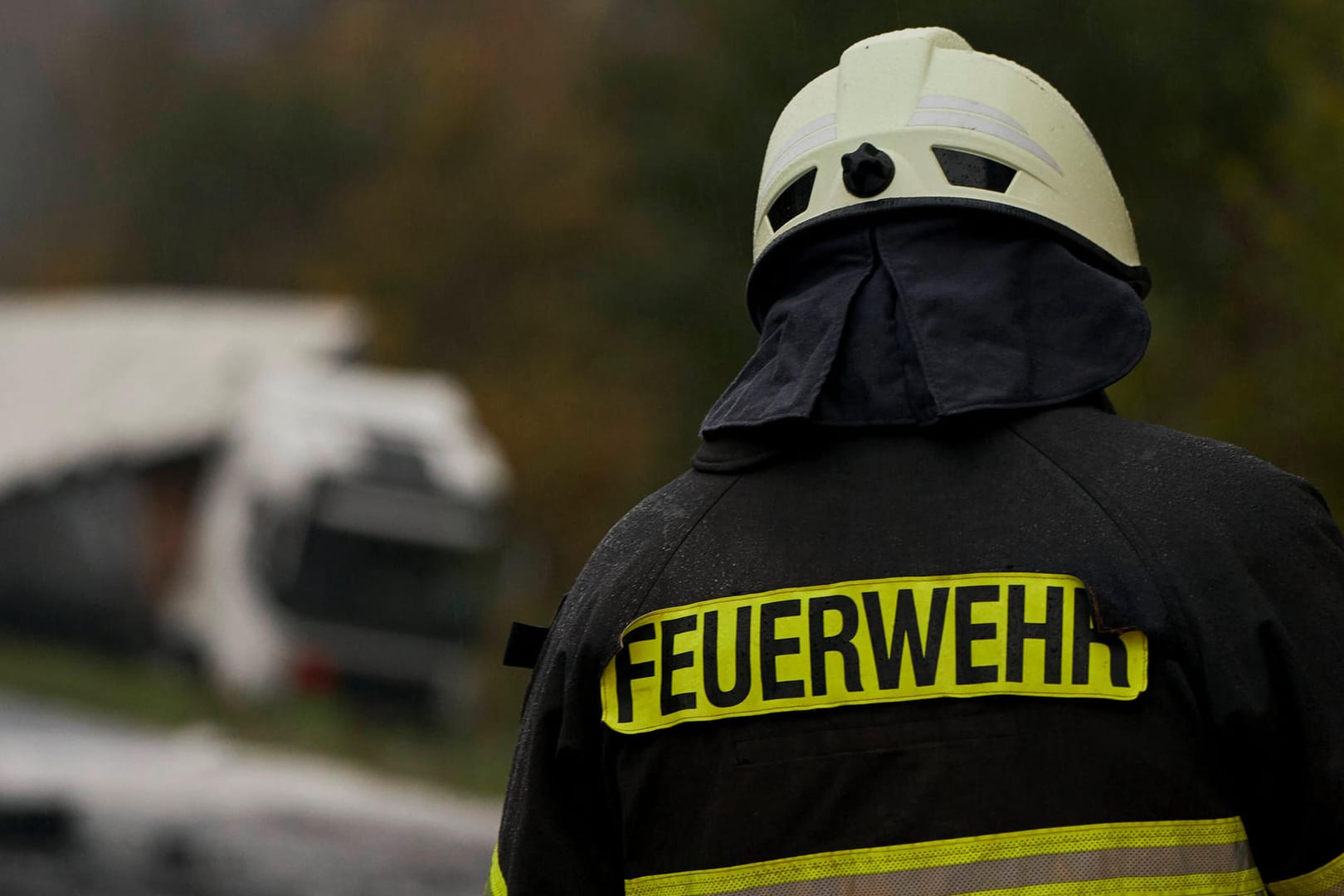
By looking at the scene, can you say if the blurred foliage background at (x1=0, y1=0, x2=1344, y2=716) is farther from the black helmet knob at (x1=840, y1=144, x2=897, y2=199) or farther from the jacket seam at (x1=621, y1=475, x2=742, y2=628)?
the jacket seam at (x1=621, y1=475, x2=742, y2=628)

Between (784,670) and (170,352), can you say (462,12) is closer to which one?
(170,352)

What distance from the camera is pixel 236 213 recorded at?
1506 inches

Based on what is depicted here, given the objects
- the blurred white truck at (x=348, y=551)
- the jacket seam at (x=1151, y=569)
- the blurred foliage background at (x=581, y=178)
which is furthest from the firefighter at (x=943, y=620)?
the blurred white truck at (x=348, y=551)

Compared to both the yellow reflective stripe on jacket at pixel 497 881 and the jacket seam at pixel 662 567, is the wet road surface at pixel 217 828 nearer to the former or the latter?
the yellow reflective stripe on jacket at pixel 497 881

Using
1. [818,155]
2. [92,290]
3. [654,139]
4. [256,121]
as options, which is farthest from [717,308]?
[92,290]

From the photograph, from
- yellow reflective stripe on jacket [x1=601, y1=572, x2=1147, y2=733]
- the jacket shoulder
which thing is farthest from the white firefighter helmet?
yellow reflective stripe on jacket [x1=601, y1=572, x2=1147, y2=733]

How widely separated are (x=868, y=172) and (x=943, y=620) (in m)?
0.49

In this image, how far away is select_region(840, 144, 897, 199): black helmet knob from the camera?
5.81ft

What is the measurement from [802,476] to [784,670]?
0.20 meters

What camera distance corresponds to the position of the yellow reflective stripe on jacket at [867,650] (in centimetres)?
154

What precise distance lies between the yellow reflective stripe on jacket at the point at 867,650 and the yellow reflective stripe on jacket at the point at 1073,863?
130mm

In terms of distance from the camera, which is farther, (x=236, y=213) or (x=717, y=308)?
(x=236, y=213)

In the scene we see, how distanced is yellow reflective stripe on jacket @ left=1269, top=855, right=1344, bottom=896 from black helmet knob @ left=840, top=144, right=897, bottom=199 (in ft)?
2.60

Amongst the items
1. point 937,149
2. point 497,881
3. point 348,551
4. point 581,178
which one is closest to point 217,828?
point 348,551
